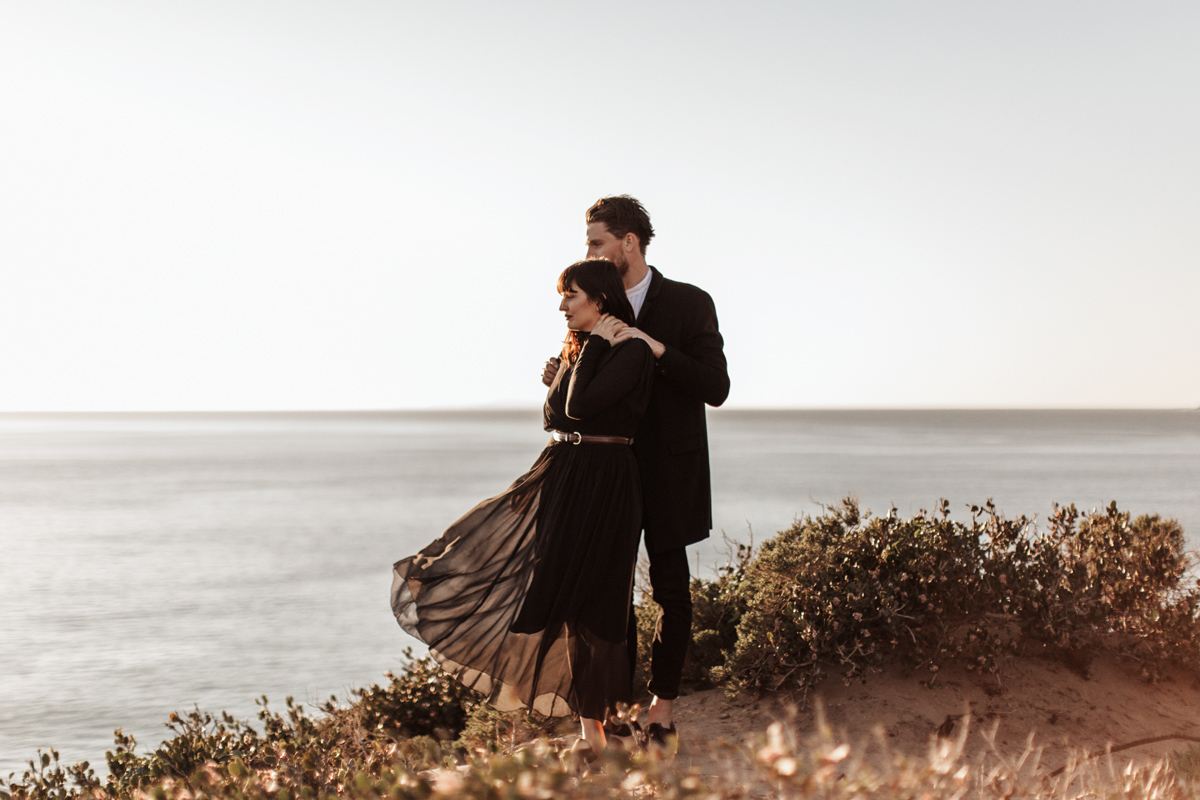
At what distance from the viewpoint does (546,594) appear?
3.78 metres

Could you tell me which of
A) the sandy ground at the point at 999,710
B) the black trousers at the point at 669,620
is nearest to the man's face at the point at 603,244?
the black trousers at the point at 669,620

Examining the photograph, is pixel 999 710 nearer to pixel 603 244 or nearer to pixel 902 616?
pixel 902 616

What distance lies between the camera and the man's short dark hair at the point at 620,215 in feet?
13.4

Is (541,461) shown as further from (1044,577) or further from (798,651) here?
(1044,577)

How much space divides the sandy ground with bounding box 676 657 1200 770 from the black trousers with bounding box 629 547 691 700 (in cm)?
51

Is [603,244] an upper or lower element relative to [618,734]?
upper

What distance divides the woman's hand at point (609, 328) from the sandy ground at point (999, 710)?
2.10 metres

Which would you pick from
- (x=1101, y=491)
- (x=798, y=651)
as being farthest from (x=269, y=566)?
(x=1101, y=491)

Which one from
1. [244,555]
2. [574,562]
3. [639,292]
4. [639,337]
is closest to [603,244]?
[639,292]

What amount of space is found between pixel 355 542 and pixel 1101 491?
30062 mm

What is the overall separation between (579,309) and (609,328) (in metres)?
0.16

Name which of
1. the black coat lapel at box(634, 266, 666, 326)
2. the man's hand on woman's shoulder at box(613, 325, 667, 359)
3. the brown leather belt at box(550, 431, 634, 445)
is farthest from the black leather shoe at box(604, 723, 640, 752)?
the black coat lapel at box(634, 266, 666, 326)

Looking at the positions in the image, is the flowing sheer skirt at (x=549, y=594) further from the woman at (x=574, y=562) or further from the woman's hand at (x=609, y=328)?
the woman's hand at (x=609, y=328)

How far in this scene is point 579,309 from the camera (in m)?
3.81
